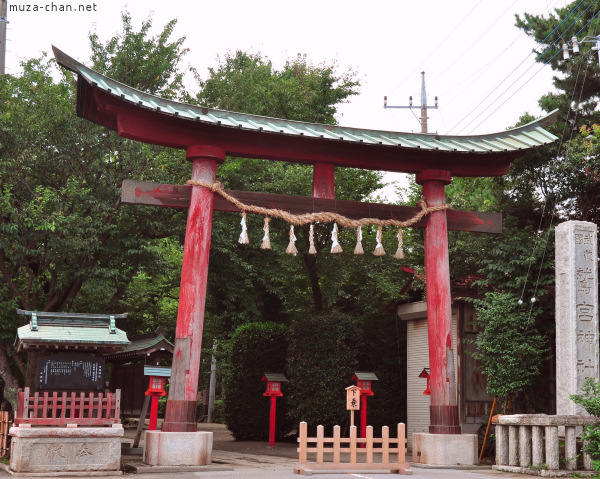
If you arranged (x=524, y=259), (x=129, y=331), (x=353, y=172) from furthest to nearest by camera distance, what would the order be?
(x=129, y=331), (x=353, y=172), (x=524, y=259)

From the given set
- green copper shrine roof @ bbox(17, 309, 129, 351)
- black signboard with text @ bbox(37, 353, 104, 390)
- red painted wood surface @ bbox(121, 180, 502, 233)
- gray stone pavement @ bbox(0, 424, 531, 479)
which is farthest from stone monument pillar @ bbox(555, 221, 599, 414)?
black signboard with text @ bbox(37, 353, 104, 390)

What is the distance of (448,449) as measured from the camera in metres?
13.8

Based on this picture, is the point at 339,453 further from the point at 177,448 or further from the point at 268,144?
the point at 268,144

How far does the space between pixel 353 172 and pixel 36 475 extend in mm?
15335

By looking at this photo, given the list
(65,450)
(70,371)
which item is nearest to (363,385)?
(70,371)

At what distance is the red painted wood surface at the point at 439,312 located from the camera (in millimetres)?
14125

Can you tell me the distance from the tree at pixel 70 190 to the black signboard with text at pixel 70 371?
4.16 m

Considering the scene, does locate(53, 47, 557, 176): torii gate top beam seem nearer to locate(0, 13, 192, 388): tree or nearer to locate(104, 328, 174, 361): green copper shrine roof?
locate(0, 13, 192, 388): tree

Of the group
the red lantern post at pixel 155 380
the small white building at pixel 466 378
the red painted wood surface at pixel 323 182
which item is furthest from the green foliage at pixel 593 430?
the red lantern post at pixel 155 380

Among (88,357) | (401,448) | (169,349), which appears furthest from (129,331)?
(401,448)

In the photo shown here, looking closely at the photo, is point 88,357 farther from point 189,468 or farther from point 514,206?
point 514,206

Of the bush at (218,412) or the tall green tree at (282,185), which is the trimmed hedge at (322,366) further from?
the bush at (218,412)

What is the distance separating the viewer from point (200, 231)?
1349 cm

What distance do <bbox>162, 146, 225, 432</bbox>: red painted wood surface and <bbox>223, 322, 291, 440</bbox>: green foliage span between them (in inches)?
365
